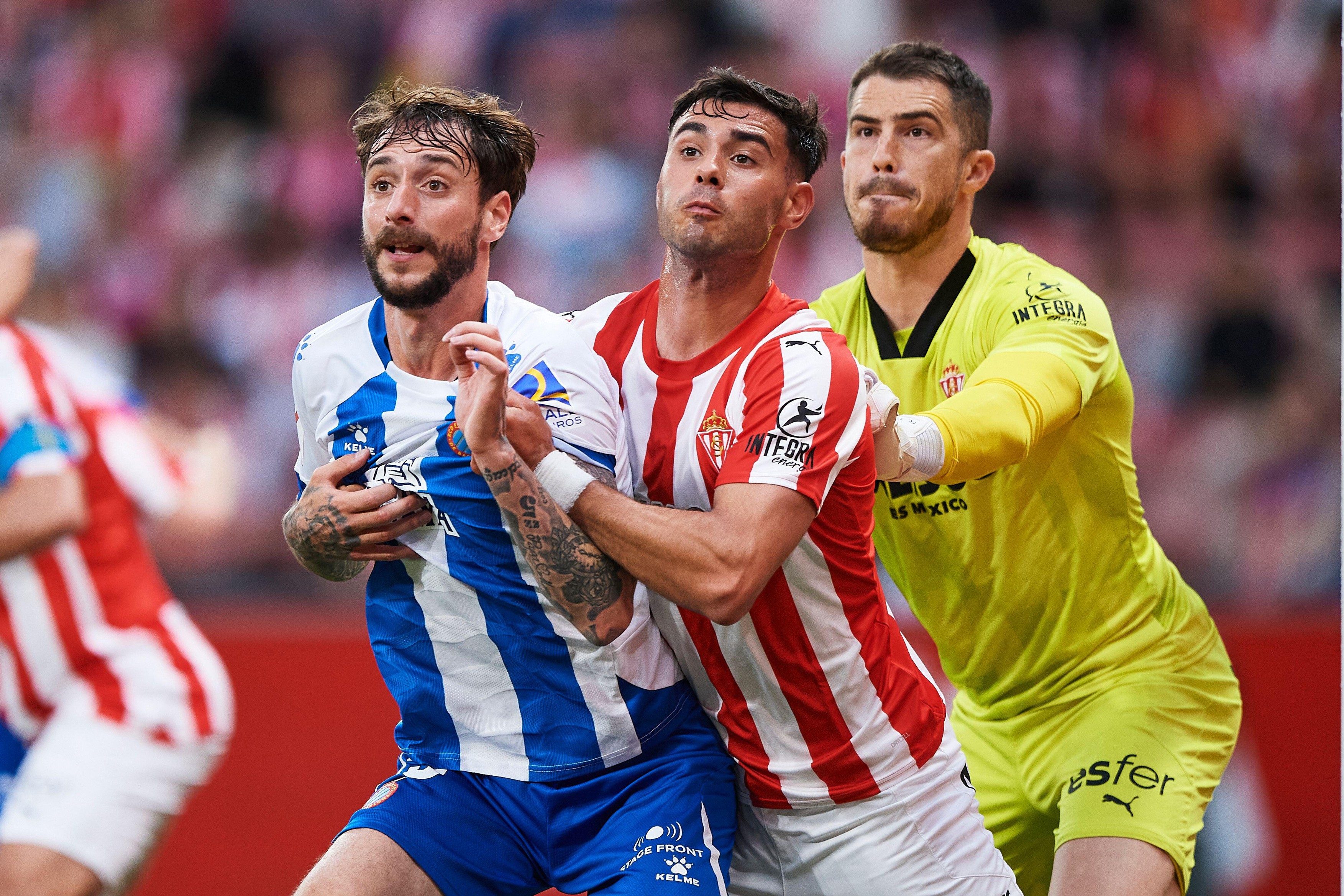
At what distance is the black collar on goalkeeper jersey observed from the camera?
13.7 feet

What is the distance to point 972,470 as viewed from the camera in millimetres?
3508

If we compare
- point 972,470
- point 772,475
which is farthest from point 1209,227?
point 772,475

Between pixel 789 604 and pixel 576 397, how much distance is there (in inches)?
28.2

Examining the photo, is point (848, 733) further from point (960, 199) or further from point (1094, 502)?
point (960, 199)

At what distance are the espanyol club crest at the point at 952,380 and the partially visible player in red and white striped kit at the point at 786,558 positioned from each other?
747 millimetres

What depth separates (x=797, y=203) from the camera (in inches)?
141

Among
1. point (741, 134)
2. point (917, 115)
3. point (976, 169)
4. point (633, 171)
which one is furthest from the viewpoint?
point (633, 171)

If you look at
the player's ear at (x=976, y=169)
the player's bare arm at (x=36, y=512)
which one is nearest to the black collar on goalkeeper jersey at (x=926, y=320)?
the player's ear at (x=976, y=169)

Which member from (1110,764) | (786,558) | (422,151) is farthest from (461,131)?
(1110,764)

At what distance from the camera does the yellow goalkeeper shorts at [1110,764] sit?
3975 mm

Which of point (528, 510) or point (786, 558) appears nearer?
point (528, 510)

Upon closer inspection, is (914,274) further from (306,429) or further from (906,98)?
(306,429)

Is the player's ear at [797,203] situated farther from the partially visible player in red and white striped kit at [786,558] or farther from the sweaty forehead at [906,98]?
the sweaty forehead at [906,98]

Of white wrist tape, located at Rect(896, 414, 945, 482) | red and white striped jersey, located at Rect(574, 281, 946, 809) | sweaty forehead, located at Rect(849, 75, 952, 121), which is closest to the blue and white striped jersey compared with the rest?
red and white striped jersey, located at Rect(574, 281, 946, 809)
